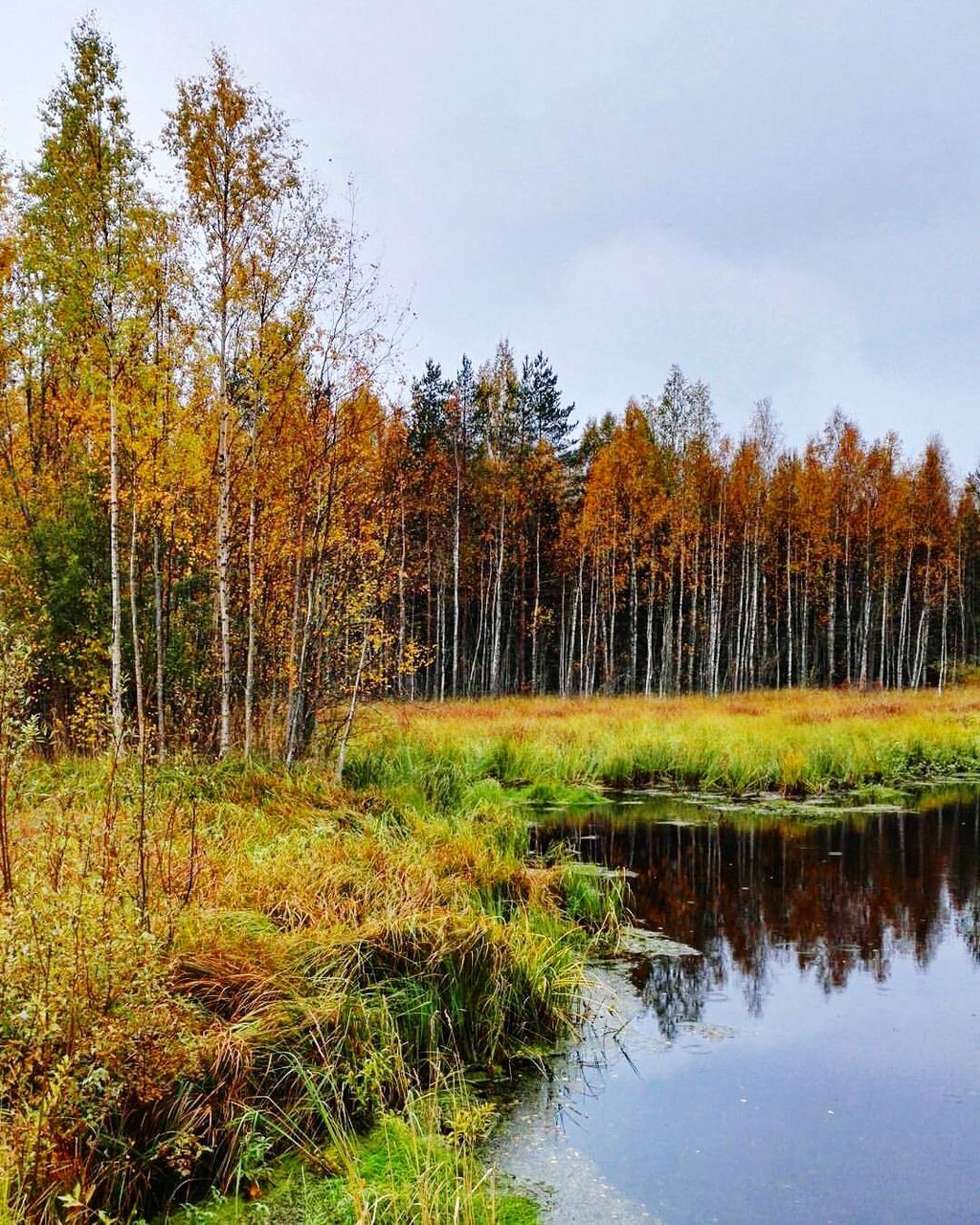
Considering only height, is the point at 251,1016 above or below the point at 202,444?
below

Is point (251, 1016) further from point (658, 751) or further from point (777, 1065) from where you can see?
point (658, 751)

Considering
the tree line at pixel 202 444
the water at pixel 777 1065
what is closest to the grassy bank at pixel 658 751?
the tree line at pixel 202 444

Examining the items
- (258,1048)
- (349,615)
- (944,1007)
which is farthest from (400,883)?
(349,615)

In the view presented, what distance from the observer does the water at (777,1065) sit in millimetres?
4293

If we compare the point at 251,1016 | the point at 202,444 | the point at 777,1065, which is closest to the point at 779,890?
the point at 777,1065

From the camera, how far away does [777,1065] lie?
18.8 feet

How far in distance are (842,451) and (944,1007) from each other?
36271 millimetres

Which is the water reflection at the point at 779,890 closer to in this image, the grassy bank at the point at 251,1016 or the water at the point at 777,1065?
the water at the point at 777,1065

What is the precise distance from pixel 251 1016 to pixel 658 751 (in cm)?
1255

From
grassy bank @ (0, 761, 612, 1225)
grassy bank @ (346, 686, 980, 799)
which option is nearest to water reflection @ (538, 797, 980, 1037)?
grassy bank @ (0, 761, 612, 1225)

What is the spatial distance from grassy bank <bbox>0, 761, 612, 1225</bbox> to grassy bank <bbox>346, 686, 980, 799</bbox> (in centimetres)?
561

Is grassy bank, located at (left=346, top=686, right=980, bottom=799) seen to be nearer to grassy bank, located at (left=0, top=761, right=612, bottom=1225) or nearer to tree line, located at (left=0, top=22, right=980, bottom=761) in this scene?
tree line, located at (left=0, top=22, right=980, bottom=761)

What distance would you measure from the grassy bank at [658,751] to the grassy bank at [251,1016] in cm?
561

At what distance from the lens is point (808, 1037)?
242 inches
